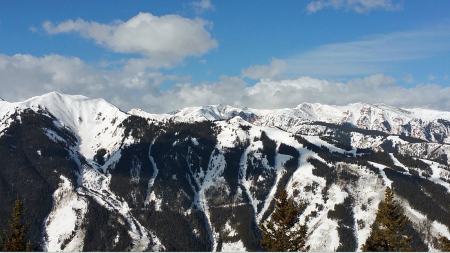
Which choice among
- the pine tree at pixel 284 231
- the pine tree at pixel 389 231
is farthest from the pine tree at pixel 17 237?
the pine tree at pixel 389 231

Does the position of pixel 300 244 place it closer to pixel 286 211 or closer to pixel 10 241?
pixel 286 211

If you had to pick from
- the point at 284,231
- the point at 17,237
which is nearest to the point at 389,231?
the point at 284,231

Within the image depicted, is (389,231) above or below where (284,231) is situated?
below

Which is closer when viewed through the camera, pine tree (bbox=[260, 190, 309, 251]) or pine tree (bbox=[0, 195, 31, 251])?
pine tree (bbox=[260, 190, 309, 251])

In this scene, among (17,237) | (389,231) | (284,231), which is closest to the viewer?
(389,231)

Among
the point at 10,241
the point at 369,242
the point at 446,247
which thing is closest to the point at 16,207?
the point at 10,241

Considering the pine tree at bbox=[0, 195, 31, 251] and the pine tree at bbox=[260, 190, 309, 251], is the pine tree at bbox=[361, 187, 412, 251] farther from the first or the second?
the pine tree at bbox=[0, 195, 31, 251]

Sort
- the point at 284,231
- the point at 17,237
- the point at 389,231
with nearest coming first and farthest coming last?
the point at 389,231 < the point at 284,231 < the point at 17,237

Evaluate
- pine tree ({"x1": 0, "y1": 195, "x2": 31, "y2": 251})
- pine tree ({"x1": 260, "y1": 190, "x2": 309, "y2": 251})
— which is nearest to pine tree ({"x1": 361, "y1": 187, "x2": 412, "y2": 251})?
pine tree ({"x1": 260, "y1": 190, "x2": 309, "y2": 251})

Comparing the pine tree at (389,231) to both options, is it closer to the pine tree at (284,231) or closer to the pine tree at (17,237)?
the pine tree at (284,231)

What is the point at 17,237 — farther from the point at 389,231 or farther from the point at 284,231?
the point at 389,231

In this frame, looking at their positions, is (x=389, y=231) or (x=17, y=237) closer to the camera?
(x=389, y=231)
